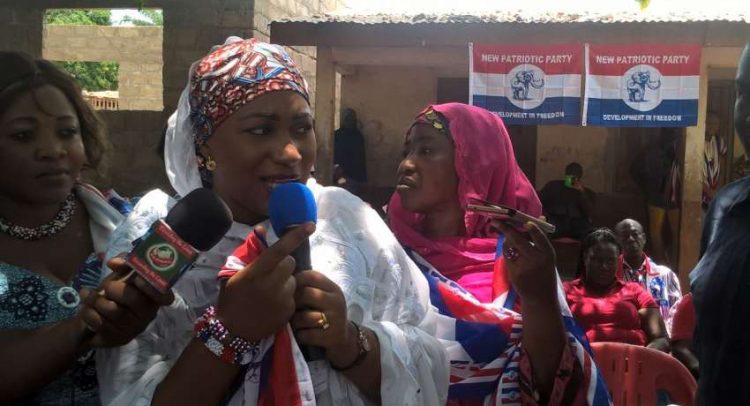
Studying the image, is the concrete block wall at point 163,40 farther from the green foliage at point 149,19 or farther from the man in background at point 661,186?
the green foliage at point 149,19

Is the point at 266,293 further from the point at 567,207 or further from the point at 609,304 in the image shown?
the point at 567,207

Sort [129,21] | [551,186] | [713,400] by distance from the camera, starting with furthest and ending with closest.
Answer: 1. [129,21]
2. [551,186]
3. [713,400]

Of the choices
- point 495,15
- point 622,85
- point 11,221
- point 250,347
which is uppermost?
point 495,15

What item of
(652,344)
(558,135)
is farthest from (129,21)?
(652,344)

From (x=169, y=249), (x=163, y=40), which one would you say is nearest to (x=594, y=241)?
(x=169, y=249)

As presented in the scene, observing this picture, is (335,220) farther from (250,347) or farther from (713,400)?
(713,400)

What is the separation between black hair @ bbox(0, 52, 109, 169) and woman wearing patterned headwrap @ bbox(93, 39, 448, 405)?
37cm

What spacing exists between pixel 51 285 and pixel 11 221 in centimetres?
21

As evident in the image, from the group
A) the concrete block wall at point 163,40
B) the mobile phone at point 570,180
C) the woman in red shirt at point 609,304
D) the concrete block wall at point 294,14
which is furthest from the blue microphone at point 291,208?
the mobile phone at point 570,180

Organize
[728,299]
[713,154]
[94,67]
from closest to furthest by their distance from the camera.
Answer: [728,299]
[713,154]
[94,67]

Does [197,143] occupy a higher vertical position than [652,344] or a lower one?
higher

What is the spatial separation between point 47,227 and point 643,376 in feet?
8.08

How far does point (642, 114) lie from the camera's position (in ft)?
27.1

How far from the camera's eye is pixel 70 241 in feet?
6.20
